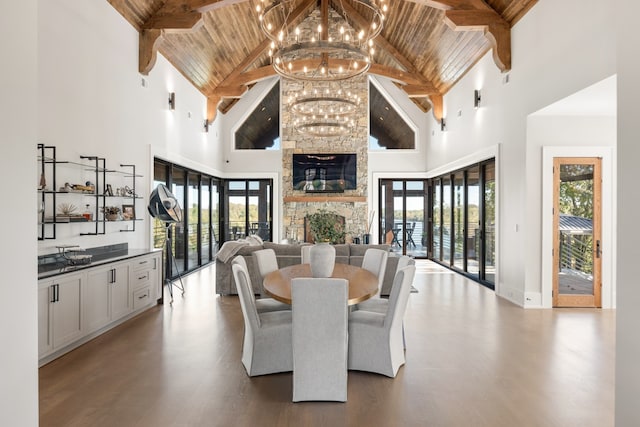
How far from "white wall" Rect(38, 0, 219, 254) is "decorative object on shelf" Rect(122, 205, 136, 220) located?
15 cm

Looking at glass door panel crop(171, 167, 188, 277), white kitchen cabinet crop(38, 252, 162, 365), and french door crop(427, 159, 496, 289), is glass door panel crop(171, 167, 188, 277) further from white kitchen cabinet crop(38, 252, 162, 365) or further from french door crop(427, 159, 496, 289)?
french door crop(427, 159, 496, 289)

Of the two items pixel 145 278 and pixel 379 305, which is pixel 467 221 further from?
pixel 145 278

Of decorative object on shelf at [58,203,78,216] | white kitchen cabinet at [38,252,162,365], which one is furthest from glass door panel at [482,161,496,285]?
decorative object on shelf at [58,203,78,216]

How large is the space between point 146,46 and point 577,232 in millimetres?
6794

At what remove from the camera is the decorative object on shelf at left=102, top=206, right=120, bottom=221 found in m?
4.97

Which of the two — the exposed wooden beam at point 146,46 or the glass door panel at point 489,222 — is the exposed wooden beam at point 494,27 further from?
the exposed wooden beam at point 146,46

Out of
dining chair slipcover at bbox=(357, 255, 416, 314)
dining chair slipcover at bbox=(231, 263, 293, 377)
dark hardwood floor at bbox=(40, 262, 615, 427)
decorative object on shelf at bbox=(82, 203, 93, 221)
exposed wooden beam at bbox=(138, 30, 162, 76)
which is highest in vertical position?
exposed wooden beam at bbox=(138, 30, 162, 76)

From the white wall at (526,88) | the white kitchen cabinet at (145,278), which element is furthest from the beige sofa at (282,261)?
the white wall at (526,88)

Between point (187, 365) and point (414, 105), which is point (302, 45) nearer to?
point (187, 365)

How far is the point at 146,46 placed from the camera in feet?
19.6

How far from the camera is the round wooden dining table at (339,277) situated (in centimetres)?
275

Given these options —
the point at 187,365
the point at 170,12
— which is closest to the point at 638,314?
the point at 187,365

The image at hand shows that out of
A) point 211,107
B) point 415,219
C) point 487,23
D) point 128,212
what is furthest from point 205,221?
point 487,23

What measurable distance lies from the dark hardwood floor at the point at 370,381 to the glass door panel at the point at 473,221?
2.83 metres
